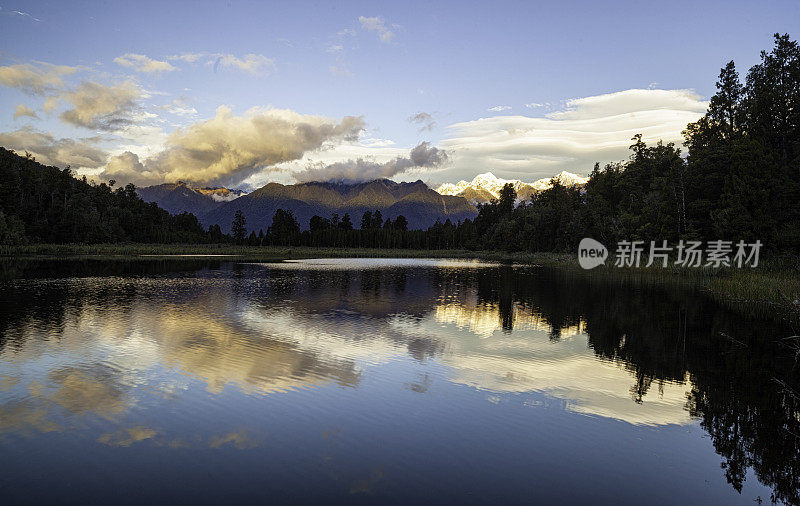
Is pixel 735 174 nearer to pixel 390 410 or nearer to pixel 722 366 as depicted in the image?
pixel 722 366

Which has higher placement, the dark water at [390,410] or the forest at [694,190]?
the forest at [694,190]

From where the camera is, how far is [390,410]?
1289 centimetres

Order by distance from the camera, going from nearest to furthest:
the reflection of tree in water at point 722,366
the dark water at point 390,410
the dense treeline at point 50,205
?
1. the dark water at point 390,410
2. the reflection of tree in water at point 722,366
3. the dense treeline at point 50,205

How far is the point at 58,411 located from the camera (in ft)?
39.7

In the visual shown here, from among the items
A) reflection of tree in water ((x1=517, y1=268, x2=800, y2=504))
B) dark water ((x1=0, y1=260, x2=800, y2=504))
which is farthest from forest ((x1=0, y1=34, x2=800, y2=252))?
dark water ((x1=0, y1=260, x2=800, y2=504))

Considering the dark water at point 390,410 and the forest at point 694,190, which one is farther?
the forest at point 694,190

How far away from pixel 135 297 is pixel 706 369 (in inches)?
1388

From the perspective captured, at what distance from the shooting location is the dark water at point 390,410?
898 cm

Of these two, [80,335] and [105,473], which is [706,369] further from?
[80,335]

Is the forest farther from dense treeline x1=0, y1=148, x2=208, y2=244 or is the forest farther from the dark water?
the dark water

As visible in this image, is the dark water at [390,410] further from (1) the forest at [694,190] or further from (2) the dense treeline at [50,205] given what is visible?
(2) the dense treeline at [50,205]

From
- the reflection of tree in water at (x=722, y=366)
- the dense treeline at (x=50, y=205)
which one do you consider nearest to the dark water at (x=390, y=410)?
the reflection of tree in water at (x=722, y=366)

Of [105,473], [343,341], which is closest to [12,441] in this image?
[105,473]

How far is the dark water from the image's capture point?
8977 millimetres
